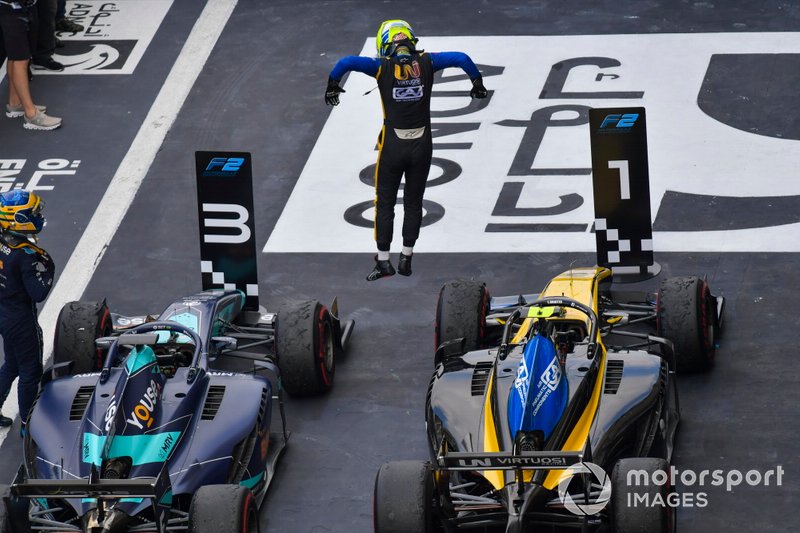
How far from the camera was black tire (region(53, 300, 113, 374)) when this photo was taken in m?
14.4

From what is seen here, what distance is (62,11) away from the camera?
2180cm

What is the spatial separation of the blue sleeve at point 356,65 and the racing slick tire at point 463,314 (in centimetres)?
217

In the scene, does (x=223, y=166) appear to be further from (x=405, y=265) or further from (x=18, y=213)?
(x=18, y=213)

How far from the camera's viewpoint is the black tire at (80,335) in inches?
568

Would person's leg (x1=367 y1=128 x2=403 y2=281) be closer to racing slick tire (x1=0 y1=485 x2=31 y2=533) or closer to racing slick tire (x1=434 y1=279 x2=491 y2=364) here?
racing slick tire (x1=434 y1=279 x2=491 y2=364)

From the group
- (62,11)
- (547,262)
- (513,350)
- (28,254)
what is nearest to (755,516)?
(513,350)

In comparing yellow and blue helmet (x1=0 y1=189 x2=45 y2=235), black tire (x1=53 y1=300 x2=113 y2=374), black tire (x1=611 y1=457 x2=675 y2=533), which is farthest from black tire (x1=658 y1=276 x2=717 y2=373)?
yellow and blue helmet (x1=0 y1=189 x2=45 y2=235)

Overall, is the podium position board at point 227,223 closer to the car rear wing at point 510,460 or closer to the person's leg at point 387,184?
the person's leg at point 387,184

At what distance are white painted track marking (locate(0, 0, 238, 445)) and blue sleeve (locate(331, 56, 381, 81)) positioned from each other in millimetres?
3810

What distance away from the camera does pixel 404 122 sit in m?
15.1

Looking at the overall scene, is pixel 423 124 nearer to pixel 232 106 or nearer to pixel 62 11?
pixel 232 106

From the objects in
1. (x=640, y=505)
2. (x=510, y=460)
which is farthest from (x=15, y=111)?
(x=640, y=505)

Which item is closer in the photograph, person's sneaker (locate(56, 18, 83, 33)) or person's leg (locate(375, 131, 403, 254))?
person's leg (locate(375, 131, 403, 254))

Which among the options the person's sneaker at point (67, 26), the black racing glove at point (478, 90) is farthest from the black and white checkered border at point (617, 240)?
the person's sneaker at point (67, 26)
